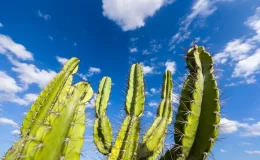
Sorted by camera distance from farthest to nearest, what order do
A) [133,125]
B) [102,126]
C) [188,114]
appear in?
1. [102,126]
2. [133,125]
3. [188,114]

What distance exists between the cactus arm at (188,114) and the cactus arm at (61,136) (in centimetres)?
98

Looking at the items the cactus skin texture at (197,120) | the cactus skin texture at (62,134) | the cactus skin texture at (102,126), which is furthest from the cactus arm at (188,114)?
the cactus skin texture at (102,126)

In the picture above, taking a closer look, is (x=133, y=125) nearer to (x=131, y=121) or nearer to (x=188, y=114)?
(x=131, y=121)

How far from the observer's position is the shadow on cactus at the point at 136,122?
2.21m

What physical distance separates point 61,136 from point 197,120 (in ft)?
4.25

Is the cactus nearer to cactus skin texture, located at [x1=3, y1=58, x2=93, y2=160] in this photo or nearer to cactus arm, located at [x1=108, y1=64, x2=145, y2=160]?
cactus arm, located at [x1=108, y1=64, x2=145, y2=160]

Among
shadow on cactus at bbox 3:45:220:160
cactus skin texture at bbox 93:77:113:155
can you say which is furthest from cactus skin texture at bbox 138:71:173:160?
cactus skin texture at bbox 93:77:113:155

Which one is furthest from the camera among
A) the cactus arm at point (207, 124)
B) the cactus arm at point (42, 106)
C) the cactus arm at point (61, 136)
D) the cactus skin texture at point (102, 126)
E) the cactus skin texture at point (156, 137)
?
the cactus skin texture at point (102, 126)

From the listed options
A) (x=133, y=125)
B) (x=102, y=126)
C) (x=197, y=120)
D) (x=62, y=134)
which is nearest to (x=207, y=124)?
(x=197, y=120)

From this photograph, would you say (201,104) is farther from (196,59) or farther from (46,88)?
(46,88)

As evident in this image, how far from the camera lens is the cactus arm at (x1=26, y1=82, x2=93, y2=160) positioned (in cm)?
215

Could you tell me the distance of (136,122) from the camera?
4.17m

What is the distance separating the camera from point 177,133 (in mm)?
2822

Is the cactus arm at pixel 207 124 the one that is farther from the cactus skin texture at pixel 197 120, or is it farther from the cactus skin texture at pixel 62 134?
the cactus skin texture at pixel 62 134
